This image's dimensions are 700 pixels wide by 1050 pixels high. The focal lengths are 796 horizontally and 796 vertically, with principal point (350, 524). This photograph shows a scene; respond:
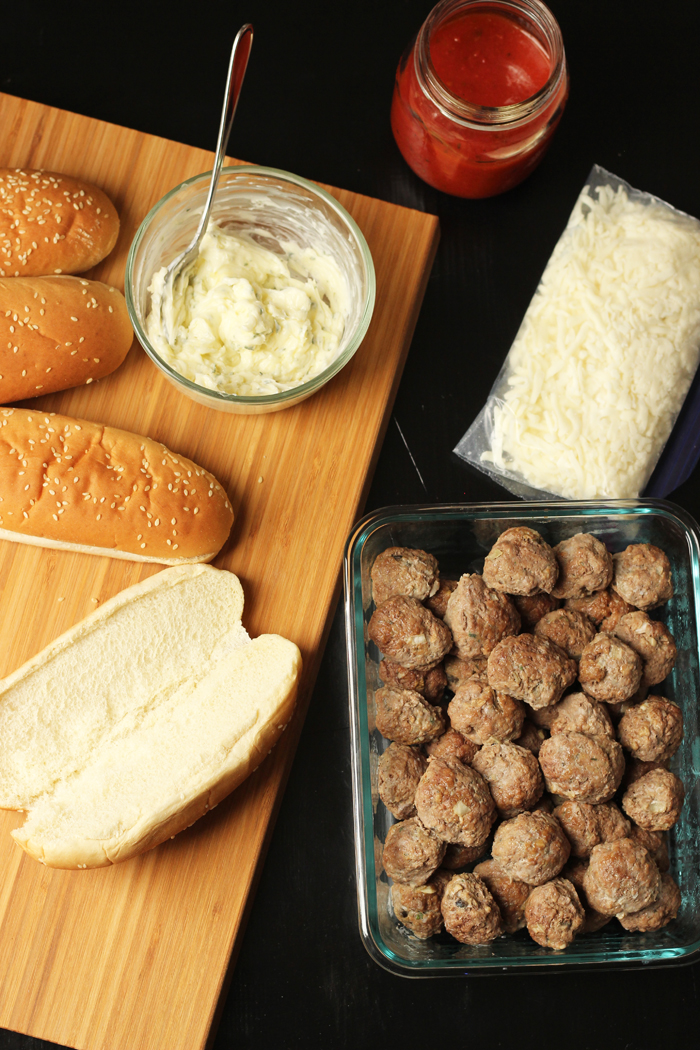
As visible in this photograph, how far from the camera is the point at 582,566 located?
2053 mm

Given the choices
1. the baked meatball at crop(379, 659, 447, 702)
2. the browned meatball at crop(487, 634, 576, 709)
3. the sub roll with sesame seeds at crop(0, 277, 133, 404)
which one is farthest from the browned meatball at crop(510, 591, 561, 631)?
the sub roll with sesame seeds at crop(0, 277, 133, 404)

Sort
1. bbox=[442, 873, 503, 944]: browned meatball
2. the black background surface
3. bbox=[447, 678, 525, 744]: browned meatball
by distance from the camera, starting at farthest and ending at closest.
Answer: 1. the black background surface
2. bbox=[447, 678, 525, 744]: browned meatball
3. bbox=[442, 873, 503, 944]: browned meatball

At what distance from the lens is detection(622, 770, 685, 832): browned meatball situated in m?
1.98

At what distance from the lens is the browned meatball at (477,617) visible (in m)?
2.00

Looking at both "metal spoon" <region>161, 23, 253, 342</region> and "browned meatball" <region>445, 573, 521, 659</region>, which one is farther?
"browned meatball" <region>445, 573, 521, 659</region>

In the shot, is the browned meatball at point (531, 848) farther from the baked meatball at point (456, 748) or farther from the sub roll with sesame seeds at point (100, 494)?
the sub roll with sesame seeds at point (100, 494)

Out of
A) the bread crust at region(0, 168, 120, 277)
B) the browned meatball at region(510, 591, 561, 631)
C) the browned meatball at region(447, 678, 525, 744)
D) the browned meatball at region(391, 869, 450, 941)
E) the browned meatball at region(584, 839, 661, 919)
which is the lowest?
the browned meatball at region(391, 869, 450, 941)

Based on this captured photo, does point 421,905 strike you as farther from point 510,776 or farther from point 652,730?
point 652,730

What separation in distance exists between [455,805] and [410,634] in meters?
0.41

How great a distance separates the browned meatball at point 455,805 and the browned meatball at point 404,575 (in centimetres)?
44

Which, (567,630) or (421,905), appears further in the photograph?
(567,630)

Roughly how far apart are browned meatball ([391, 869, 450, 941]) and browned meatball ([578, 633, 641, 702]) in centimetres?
62

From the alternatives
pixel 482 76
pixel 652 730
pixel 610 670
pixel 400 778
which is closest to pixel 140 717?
pixel 400 778

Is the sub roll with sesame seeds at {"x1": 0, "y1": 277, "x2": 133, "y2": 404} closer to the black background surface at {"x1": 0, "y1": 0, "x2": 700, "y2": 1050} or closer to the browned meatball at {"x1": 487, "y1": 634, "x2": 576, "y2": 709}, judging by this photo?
the black background surface at {"x1": 0, "y1": 0, "x2": 700, "y2": 1050}
